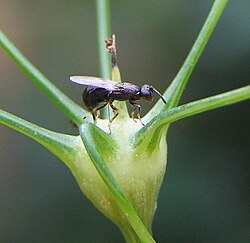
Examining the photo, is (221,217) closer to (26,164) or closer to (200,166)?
(200,166)

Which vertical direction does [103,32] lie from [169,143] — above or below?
above

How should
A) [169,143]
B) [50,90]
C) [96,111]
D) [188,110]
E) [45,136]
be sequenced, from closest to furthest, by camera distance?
[188,110] → [45,136] → [50,90] → [96,111] → [169,143]

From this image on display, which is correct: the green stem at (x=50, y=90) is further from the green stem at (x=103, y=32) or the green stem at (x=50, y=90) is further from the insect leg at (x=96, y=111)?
the green stem at (x=103, y=32)

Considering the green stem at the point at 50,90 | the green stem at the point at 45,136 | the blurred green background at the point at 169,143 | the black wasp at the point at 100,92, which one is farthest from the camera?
the blurred green background at the point at 169,143

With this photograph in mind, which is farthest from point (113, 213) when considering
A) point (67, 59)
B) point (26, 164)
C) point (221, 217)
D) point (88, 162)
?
point (67, 59)

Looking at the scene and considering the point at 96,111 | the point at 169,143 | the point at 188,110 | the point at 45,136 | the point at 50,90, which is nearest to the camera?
the point at 188,110

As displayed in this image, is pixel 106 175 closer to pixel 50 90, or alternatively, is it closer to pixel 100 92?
pixel 50 90

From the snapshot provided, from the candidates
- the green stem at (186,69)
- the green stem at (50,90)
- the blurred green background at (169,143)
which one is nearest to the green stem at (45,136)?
the green stem at (50,90)

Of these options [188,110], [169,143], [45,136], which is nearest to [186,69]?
[188,110]
